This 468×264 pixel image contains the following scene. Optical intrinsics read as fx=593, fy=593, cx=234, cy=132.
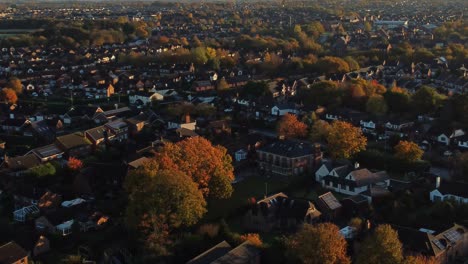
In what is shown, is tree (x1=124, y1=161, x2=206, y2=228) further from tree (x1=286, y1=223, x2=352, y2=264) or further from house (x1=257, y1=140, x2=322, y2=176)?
house (x1=257, y1=140, x2=322, y2=176)

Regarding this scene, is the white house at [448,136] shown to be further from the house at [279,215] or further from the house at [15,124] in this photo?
the house at [15,124]

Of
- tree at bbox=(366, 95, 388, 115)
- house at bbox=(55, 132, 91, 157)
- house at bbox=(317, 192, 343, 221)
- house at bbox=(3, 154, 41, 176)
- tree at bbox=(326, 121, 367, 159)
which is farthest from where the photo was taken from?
tree at bbox=(366, 95, 388, 115)

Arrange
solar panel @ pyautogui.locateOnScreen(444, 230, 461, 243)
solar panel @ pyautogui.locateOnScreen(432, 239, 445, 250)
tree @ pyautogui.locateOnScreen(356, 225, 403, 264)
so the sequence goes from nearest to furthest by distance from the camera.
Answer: tree @ pyautogui.locateOnScreen(356, 225, 403, 264) → solar panel @ pyautogui.locateOnScreen(432, 239, 445, 250) → solar panel @ pyautogui.locateOnScreen(444, 230, 461, 243)

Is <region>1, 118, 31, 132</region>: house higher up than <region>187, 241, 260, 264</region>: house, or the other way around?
<region>187, 241, 260, 264</region>: house

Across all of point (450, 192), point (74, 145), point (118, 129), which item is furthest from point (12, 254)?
point (450, 192)

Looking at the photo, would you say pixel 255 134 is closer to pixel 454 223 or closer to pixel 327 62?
pixel 454 223

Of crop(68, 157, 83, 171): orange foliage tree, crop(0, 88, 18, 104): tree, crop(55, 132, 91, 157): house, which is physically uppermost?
crop(68, 157, 83, 171): orange foliage tree

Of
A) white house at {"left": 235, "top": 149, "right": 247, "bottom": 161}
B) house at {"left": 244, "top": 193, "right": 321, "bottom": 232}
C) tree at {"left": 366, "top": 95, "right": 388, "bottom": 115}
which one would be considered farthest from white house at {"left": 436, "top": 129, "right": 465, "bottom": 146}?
house at {"left": 244, "top": 193, "right": 321, "bottom": 232}

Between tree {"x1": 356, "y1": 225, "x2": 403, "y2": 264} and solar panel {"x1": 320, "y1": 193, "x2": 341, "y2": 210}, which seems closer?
tree {"x1": 356, "y1": 225, "x2": 403, "y2": 264}
